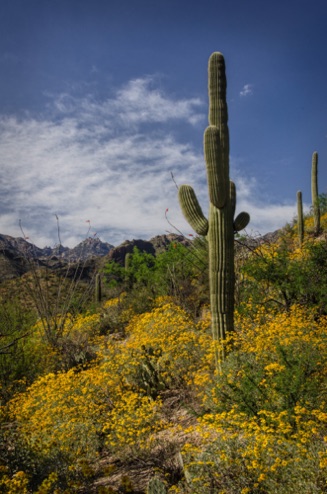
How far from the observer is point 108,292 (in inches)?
898

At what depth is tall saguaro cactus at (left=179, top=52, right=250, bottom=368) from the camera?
651 centimetres

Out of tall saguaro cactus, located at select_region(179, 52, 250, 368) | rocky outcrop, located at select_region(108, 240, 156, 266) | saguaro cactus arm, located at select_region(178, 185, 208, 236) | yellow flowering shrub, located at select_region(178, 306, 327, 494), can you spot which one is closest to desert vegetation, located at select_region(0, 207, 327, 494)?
yellow flowering shrub, located at select_region(178, 306, 327, 494)

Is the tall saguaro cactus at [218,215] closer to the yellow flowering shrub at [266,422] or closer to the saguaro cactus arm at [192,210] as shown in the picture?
the saguaro cactus arm at [192,210]

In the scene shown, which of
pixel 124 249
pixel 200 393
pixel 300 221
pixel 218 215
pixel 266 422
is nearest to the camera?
pixel 266 422

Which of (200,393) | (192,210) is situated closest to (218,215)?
(192,210)

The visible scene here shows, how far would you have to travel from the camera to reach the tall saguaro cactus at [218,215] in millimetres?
6512

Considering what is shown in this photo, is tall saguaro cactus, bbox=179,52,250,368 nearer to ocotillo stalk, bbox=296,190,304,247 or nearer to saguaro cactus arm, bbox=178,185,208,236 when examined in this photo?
saguaro cactus arm, bbox=178,185,208,236

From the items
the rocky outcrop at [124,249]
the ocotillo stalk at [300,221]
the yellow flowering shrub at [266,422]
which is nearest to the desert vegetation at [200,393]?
the yellow flowering shrub at [266,422]

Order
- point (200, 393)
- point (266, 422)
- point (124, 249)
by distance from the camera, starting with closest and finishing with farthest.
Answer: point (266, 422)
point (200, 393)
point (124, 249)

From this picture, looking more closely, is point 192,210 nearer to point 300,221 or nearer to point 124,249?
point 300,221

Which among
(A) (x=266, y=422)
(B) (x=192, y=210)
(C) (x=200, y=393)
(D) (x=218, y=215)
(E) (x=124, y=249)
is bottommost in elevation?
(C) (x=200, y=393)

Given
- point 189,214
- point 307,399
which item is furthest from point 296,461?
point 189,214

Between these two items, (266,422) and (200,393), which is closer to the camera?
(266,422)

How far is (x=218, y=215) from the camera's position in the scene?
670 centimetres
